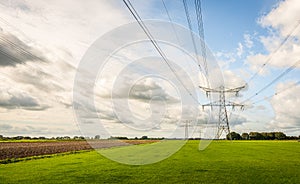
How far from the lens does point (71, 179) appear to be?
17062 mm

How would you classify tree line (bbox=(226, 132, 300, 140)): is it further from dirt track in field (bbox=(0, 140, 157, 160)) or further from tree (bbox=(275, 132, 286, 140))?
dirt track in field (bbox=(0, 140, 157, 160))

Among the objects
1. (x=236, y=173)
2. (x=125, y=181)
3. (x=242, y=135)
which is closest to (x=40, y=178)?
(x=125, y=181)

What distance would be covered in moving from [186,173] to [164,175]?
180 cm

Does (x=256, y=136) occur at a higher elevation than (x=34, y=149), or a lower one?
higher

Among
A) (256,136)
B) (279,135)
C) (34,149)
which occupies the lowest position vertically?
(34,149)

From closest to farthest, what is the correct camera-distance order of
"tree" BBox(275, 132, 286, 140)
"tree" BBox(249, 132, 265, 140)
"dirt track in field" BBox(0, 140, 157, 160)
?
"dirt track in field" BBox(0, 140, 157, 160), "tree" BBox(249, 132, 265, 140), "tree" BBox(275, 132, 286, 140)

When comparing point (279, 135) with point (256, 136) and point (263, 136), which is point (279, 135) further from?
point (256, 136)

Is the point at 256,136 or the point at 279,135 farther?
the point at 279,135

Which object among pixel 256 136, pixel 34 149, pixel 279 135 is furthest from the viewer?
pixel 279 135

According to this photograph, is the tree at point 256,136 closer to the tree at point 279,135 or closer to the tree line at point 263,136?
the tree line at point 263,136

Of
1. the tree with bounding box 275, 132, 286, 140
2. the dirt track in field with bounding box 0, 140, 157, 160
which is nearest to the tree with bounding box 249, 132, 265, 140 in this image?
the tree with bounding box 275, 132, 286, 140

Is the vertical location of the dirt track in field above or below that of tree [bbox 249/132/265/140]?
below

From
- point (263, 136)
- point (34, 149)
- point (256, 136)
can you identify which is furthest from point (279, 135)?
point (34, 149)

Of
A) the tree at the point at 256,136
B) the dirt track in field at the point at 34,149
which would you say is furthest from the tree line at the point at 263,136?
the dirt track in field at the point at 34,149
